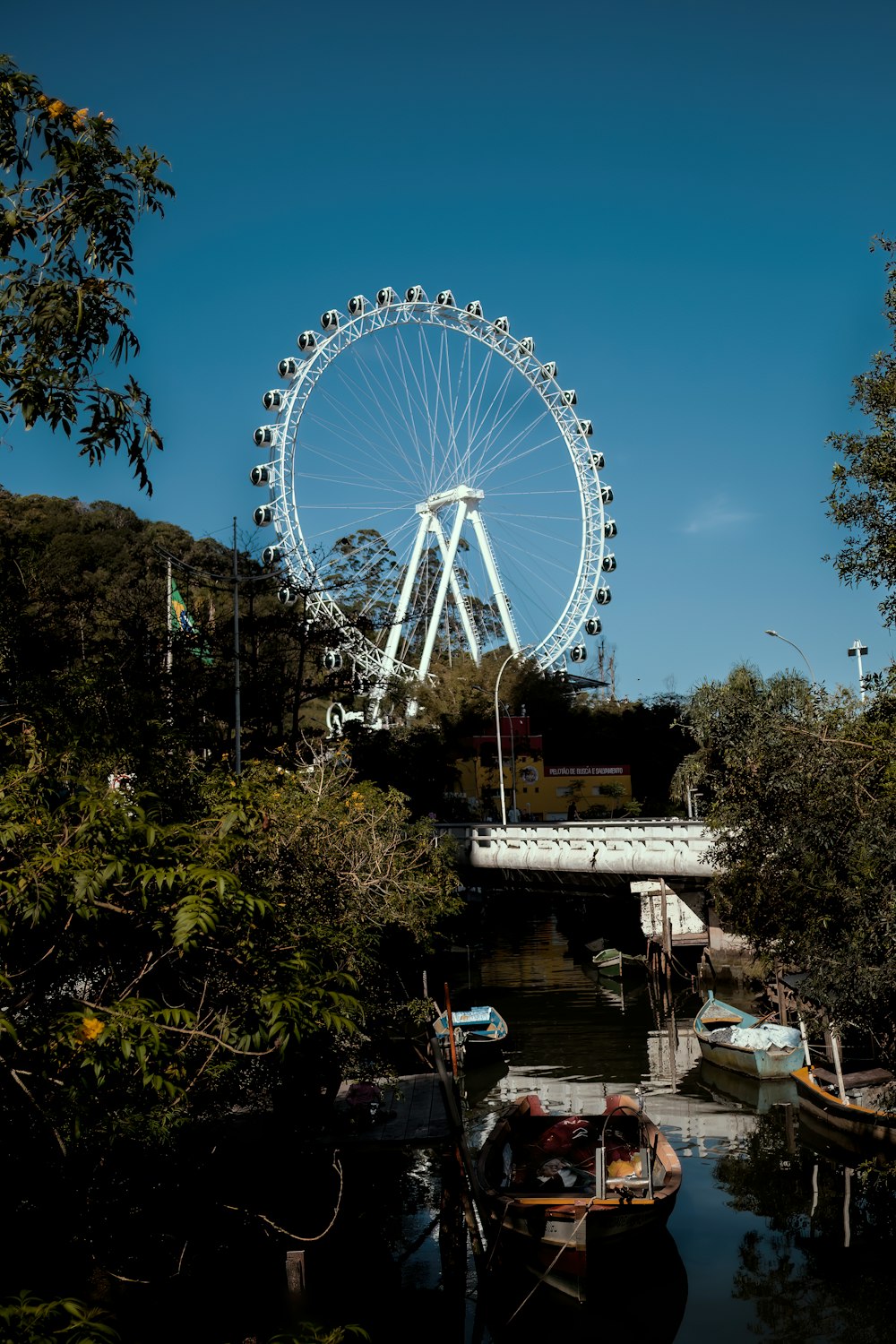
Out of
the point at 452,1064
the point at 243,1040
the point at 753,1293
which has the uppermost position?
the point at 243,1040

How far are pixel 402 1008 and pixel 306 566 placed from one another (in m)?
29.9

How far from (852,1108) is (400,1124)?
310 inches

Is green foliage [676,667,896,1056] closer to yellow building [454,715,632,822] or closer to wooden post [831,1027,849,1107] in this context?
wooden post [831,1027,849,1107]

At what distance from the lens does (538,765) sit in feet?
231

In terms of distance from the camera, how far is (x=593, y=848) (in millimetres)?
38844

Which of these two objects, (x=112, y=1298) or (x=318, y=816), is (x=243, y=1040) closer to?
(x=318, y=816)

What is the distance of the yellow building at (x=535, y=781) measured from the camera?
69.8 m

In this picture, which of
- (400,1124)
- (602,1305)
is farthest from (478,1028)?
(602,1305)

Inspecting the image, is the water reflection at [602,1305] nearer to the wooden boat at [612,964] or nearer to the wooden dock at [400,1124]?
the wooden dock at [400,1124]

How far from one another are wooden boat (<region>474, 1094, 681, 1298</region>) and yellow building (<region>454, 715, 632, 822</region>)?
51410 millimetres

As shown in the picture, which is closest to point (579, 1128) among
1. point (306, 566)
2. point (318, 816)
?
point (318, 816)

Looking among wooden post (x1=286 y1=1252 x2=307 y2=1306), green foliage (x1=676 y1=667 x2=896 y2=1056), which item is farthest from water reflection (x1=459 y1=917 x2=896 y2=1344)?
green foliage (x1=676 y1=667 x2=896 y2=1056)

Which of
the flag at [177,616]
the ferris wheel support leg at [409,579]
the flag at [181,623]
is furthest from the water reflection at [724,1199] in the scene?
the ferris wheel support leg at [409,579]

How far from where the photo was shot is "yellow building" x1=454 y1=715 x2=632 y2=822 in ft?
229
